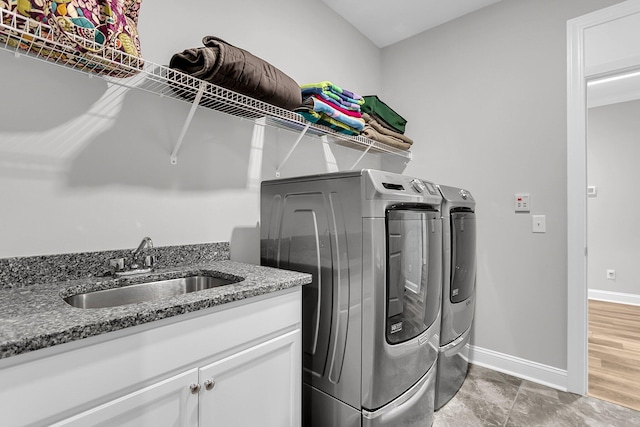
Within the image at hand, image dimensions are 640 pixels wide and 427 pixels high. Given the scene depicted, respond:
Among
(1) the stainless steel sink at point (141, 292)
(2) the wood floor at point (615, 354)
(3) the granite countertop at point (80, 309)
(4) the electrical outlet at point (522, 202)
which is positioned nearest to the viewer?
(3) the granite countertop at point (80, 309)

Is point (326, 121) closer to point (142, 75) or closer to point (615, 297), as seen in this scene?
point (142, 75)

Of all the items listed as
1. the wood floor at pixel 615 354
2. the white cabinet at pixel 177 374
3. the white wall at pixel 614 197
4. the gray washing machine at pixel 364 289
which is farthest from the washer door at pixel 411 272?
the white wall at pixel 614 197

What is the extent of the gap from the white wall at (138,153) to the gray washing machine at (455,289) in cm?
105

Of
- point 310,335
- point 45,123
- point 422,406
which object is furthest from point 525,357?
point 45,123

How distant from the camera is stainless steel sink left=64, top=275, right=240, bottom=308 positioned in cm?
111

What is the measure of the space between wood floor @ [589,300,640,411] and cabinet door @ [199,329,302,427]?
2000 mm

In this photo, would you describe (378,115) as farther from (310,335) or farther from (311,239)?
(310,335)

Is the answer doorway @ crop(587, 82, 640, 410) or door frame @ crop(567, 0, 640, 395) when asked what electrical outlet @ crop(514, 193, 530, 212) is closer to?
door frame @ crop(567, 0, 640, 395)

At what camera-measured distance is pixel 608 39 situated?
Answer: 78.2 inches

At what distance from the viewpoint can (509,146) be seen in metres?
2.32

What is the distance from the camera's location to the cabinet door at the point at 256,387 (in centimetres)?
97

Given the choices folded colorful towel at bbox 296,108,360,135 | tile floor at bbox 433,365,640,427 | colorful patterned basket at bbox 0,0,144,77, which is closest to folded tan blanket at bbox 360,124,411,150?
folded colorful towel at bbox 296,108,360,135

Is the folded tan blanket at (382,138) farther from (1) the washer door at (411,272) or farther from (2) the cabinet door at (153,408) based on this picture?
(2) the cabinet door at (153,408)

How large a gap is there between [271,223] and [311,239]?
0.97ft
